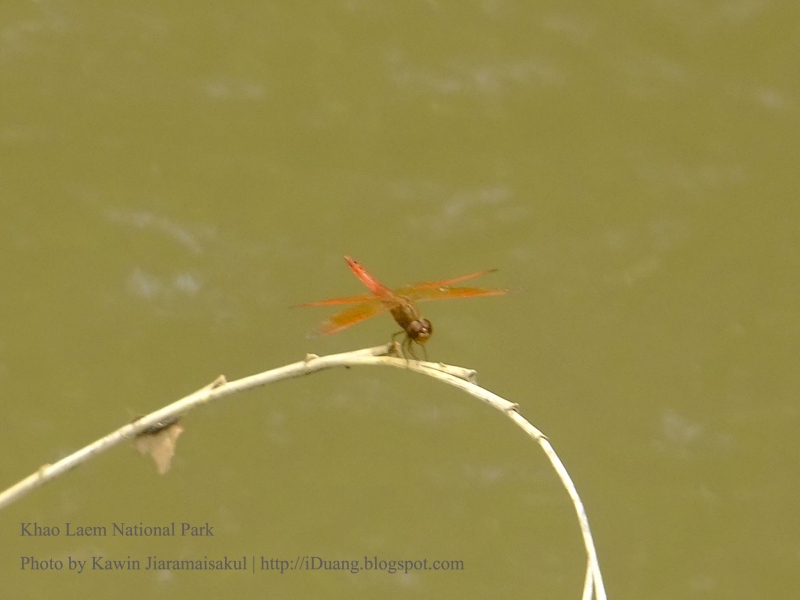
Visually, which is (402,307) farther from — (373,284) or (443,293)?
(373,284)

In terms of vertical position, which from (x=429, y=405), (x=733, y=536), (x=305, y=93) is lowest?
(x=733, y=536)

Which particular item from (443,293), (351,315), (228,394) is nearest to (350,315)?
(351,315)

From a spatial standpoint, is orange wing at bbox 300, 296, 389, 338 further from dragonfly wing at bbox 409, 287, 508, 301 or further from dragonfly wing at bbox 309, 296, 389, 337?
dragonfly wing at bbox 409, 287, 508, 301

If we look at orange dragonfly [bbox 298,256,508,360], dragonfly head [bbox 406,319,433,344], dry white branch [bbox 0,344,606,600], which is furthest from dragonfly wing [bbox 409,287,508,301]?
dry white branch [bbox 0,344,606,600]

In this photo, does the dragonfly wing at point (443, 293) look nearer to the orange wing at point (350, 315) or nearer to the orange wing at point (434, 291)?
the orange wing at point (434, 291)

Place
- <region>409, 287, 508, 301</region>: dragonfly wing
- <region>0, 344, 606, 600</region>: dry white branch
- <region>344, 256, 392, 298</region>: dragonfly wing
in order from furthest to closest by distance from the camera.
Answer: <region>344, 256, 392, 298</region>: dragonfly wing
<region>409, 287, 508, 301</region>: dragonfly wing
<region>0, 344, 606, 600</region>: dry white branch

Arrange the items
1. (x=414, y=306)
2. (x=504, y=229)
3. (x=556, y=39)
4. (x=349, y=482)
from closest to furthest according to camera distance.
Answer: (x=414, y=306) → (x=349, y=482) → (x=504, y=229) → (x=556, y=39)

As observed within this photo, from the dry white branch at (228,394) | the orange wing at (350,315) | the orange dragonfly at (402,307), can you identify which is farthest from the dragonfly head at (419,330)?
the dry white branch at (228,394)

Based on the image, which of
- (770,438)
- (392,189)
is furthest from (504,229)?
(770,438)

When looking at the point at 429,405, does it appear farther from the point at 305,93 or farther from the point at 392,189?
the point at 305,93
